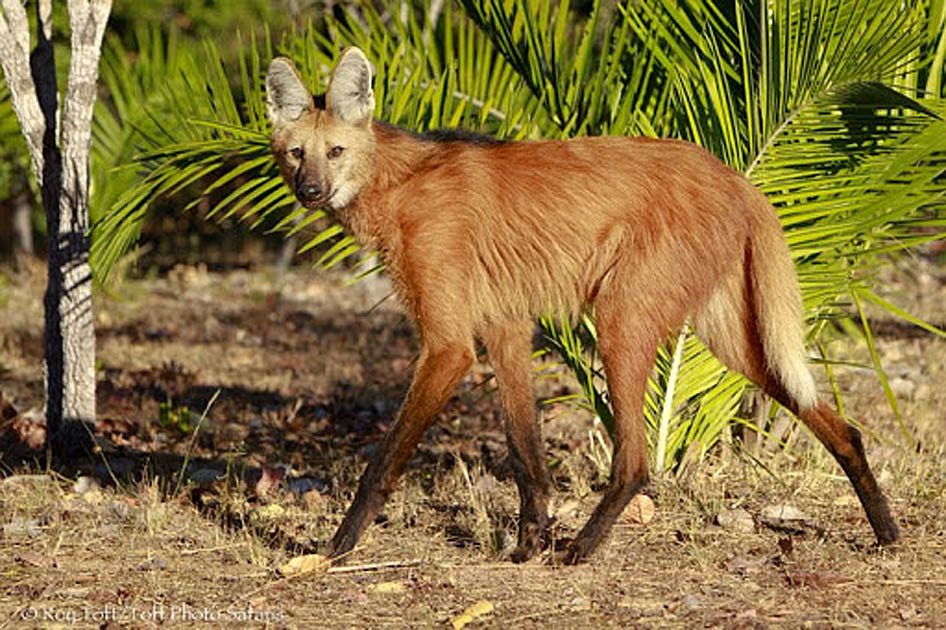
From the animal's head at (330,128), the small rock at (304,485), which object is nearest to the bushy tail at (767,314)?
the animal's head at (330,128)

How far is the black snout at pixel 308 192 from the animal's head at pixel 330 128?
2 cm

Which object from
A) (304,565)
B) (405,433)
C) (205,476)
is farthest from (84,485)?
(405,433)

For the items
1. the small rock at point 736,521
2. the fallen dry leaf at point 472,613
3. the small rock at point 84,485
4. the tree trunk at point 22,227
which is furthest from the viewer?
the tree trunk at point 22,227

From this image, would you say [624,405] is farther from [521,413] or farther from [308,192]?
[308,192]

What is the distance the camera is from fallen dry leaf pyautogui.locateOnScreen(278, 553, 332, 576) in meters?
3.50

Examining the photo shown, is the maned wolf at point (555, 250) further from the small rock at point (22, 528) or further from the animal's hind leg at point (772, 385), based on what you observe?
the small rock at point (22, 528)

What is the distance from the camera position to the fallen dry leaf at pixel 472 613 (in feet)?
10.2

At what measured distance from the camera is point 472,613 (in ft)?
10.4

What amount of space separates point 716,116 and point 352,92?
56.0 inches

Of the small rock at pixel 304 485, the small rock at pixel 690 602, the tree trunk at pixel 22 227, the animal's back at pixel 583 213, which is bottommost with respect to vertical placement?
the tree trunk at pixel 22 227

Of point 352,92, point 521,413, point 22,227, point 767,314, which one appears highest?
point 352,92

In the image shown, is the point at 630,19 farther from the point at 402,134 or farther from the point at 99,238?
the point at 99,238

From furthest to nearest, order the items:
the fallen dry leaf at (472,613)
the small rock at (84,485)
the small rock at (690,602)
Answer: the small rock at (84,485), the small rock at (690,602), the fallen dry leaf at (472,613)

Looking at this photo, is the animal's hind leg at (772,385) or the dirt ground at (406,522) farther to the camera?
the animal's hind leg at (772,385)
